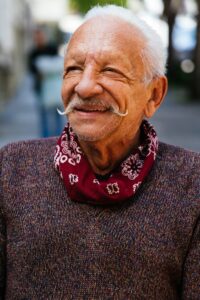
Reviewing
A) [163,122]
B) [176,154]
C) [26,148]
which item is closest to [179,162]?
[176,154]

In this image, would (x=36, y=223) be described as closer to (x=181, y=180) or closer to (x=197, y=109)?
(x=181, y=180)

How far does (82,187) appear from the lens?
204 cm

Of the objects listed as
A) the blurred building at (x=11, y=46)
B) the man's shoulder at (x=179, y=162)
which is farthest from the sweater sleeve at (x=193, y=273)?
the blurred building at (x=11, y=46)

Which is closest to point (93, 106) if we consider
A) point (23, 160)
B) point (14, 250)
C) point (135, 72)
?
point (135, 72)

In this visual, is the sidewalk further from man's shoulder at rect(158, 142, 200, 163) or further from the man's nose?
the man's nose

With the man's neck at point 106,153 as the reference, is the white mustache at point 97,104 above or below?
above

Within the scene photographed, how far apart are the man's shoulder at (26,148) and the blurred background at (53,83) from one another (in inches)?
12.6

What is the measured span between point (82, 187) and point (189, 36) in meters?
35.1

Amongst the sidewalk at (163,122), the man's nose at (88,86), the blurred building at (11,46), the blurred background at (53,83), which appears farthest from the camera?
the blurred building at (11,46)

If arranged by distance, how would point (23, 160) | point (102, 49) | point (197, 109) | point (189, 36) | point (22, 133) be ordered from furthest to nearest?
point (189, 36) < point (197, 109) < point (22, 133) < point (23, 160) < point (102, 49)

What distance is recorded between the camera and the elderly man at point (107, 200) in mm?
2010

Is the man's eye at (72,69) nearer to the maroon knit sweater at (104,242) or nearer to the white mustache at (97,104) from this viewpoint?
the white mustache at (97,104)

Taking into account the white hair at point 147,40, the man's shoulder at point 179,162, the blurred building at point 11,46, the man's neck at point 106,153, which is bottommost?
the blurred building at point 11,46

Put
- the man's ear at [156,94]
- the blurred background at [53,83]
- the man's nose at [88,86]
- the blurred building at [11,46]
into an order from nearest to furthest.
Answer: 1. the man's nose at [88,86]
2. the man's ear at [156,94]
3. the blurred background at [53,83]
4. the blurred building at [11,46]
